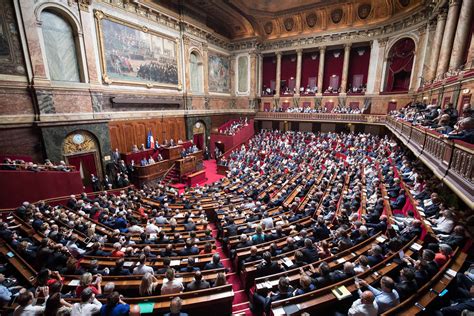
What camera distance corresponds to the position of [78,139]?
1096cm

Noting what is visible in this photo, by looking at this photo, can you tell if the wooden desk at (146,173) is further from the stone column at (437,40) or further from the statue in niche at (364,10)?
the statue in niche at (364,10)

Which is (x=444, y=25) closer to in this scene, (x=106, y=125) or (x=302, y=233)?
(x=302, y=233)

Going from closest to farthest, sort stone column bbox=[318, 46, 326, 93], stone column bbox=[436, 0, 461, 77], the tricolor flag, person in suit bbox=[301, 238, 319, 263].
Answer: person in suit bbox=[301, 238, 319, 263] → stone column bbox=[436, 0, 461, 77] → the tricolor flag → stone column bbox=[318, 46, 326, 93]

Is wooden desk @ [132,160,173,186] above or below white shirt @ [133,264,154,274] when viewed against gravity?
below

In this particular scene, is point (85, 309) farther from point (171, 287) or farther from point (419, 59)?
A: point (419, 59)

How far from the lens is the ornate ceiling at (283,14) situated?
16906mm

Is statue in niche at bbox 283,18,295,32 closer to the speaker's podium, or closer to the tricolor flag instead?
the speaker's podium

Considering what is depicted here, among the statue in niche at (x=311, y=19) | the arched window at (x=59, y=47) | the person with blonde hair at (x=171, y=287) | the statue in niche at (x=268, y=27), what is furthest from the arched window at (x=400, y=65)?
the arched window at (x=59, y=47)

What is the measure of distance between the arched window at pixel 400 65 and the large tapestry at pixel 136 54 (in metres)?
17.0

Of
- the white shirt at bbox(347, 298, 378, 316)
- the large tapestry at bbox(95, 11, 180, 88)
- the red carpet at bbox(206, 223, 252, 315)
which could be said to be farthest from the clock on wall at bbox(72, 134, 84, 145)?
the white shirt at bbox(347, 298, 378, 316)

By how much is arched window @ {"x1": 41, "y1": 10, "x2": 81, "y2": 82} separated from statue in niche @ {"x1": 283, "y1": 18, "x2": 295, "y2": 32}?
18.2 meters

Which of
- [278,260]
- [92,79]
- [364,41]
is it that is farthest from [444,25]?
[92,79]

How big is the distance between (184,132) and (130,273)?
45.7ft

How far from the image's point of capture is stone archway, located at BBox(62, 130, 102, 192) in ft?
34.9
